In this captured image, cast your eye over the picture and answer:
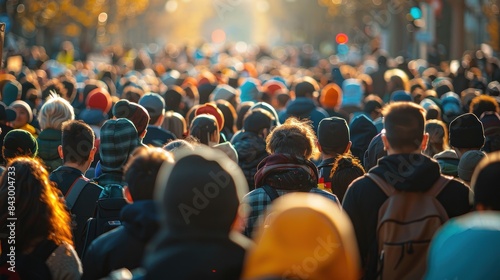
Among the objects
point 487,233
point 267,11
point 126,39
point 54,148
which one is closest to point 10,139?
point 54,148

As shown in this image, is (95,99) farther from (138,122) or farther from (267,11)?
(267,11)

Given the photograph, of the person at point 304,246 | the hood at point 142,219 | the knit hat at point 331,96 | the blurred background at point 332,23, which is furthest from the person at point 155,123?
→ the blurred background at point 332,23

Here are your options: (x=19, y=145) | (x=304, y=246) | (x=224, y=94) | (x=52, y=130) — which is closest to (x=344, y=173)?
(x=19, y=145)

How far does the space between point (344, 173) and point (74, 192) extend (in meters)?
1.83

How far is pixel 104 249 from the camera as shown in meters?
5.05

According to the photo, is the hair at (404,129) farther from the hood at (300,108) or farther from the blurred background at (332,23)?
the blurred background at (332,23)

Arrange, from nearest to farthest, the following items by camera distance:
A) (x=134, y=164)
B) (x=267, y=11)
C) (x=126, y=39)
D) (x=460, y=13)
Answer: (x=134, y=164) → (x=460, y=13) → (x=126, y=39) → (x=267, y=11)

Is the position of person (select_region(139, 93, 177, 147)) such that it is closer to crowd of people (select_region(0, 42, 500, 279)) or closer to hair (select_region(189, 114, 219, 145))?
crowd of people (select_region(0, 42, 500, 279))

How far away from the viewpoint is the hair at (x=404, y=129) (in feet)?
18.0

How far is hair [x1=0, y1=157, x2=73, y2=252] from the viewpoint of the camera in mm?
5160

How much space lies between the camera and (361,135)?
10172 mm

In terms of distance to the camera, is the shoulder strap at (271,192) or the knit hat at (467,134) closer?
the shoulder strap at (271,192)

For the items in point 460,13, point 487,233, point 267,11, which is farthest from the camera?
point 267,11

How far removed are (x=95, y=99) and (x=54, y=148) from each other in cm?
341
